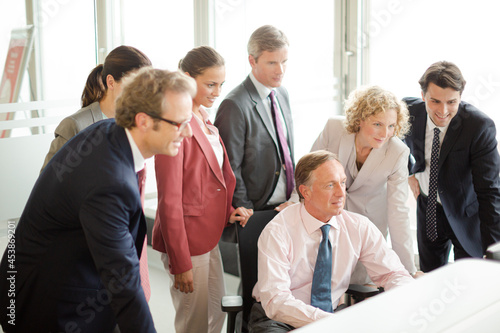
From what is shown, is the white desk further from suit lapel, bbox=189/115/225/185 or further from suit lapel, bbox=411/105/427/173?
suit lapel, bbox=411/105/427/173

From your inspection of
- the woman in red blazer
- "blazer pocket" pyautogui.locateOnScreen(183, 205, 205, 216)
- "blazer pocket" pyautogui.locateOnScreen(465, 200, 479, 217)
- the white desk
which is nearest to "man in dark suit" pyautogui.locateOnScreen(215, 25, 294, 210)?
the woman in red blazer

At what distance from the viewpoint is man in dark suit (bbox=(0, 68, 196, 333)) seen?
1401mm

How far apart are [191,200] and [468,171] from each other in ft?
4.69

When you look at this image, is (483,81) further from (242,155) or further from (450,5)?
(242,155)

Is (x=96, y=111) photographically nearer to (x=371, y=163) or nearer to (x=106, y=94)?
(x=106, y=94)

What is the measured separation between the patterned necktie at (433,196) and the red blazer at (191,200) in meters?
1.08

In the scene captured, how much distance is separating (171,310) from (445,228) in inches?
73.7

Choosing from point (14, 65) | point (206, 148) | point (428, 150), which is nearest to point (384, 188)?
point (428, 150)

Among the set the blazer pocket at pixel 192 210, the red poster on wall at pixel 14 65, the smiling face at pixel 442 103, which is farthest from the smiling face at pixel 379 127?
the red poster on wall at pixel 14 65

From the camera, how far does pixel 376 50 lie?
4.75 m

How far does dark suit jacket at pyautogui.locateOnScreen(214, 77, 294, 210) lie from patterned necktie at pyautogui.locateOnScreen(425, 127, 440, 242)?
0.81 m

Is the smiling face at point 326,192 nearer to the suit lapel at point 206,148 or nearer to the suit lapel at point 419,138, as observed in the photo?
the suit lapel at point 206,148

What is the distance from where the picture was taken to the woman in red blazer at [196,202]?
89.2 inches

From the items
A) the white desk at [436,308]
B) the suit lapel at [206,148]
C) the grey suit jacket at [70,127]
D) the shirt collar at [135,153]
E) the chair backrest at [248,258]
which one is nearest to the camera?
the white desk at [436,308]
